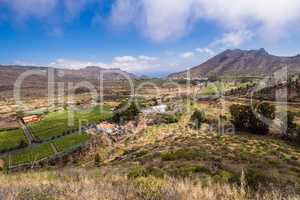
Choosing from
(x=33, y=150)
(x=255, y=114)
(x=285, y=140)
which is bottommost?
(x=33, y=150)

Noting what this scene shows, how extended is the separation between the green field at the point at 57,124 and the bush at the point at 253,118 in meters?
59.2

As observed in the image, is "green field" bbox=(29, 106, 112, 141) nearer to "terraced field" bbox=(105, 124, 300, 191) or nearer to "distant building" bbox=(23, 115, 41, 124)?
"distant building" bbox=(23, 115, 41, 124)


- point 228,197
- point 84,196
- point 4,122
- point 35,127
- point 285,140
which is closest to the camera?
point 84,196

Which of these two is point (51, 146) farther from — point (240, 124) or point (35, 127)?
point (240, 124)

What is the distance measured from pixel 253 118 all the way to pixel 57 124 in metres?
75.5

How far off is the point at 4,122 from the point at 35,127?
23854mm

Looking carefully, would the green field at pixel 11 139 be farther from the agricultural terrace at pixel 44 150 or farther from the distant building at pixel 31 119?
the distant building at pixel 31 119

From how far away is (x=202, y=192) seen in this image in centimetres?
569

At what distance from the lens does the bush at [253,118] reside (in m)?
56.3

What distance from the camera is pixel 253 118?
5684 cm

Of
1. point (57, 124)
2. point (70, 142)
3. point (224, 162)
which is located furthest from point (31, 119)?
point (224, 162)

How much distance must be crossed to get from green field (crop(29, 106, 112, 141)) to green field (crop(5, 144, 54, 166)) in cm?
1067

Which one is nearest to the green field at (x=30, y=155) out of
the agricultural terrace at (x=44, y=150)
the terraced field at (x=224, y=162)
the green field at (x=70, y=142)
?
the agricultural terrace at (x=44, y=150)

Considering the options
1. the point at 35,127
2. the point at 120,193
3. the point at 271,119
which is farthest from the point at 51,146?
the point at 120,193
